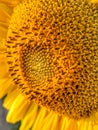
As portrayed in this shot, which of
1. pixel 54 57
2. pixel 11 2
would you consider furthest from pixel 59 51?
pixel 11 2

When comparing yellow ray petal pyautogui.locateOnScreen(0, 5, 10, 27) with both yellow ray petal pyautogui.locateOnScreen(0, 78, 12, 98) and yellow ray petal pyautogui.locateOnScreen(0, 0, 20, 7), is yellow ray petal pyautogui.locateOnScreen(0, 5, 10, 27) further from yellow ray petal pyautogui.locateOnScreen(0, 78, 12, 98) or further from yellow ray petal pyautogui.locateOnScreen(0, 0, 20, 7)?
yellow ray petal pyautogui.locateOnScreen(0, 78, 12, 98)

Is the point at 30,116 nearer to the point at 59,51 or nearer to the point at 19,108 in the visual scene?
the point at 19,108

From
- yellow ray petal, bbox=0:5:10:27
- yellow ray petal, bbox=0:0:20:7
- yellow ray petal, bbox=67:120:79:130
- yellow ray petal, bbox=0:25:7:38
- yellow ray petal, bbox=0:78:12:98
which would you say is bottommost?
yellow ray petal, bbox=67:120:79:130

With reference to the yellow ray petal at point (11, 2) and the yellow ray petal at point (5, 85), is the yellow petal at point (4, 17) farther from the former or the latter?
the yellow ray petal at point (5, 85)

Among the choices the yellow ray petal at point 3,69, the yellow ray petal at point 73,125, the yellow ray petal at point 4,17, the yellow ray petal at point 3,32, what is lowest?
the yellow ray petal at point 73,125

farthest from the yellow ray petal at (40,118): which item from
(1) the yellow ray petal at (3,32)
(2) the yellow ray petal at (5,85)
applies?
(1) the yellow ray petal at (3,32)

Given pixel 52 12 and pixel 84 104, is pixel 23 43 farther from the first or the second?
pixel 84 104


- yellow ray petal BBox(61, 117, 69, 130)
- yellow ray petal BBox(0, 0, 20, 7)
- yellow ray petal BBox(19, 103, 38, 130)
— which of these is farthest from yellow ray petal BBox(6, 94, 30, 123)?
yellow ray petal BBox(0, 0, 20, 7)
